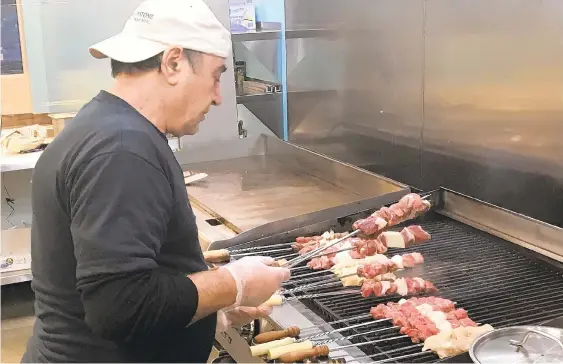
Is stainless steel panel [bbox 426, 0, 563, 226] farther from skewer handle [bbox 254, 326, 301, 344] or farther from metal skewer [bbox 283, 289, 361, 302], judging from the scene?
skewer handle [bbox 254, 326, 301, 344]

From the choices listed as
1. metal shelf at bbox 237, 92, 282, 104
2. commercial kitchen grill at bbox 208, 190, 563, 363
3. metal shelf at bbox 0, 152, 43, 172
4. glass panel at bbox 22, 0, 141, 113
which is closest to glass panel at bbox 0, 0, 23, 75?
glass panel at bbox 22, 0, 141, 113

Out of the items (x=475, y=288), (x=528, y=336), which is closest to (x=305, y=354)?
(x=528, y=336)

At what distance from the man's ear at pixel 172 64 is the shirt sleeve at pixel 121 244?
23 cm

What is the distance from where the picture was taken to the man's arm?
1222mm

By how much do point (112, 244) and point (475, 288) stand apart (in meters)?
1.19

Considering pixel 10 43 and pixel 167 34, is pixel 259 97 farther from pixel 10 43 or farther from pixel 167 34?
pixel 167 34

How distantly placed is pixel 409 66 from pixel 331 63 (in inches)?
29.5

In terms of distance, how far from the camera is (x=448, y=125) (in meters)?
2.77

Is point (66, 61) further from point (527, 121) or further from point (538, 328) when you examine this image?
point (538, 328)

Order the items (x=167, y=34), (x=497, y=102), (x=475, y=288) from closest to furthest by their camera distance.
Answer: (x=167, y=34) < (x=475, y=288) < (x=497, y=102)

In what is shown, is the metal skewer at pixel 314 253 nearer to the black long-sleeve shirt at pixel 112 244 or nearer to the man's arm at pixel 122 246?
the black long-sleeve shirt at pixel 112 244

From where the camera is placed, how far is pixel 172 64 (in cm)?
140

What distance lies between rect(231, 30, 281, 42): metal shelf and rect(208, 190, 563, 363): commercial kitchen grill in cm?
182

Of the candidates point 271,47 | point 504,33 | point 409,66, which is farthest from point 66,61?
point 504,33
